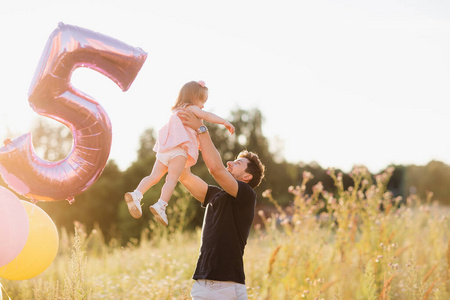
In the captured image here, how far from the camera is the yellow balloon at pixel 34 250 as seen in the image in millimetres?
3092

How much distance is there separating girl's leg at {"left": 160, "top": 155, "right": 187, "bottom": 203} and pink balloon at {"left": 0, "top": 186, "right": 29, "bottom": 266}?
0.86 metres

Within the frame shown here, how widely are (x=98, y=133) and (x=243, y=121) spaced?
44.8 feet

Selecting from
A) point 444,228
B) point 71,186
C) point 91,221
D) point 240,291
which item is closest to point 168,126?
point 71,186

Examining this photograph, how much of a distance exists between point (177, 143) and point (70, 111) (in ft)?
2.20

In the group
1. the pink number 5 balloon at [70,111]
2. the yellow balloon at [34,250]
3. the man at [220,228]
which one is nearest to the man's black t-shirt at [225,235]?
the man at [220,228]

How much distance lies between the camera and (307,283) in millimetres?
4879

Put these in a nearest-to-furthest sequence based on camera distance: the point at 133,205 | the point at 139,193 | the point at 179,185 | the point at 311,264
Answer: the point at 133,205
the point at 139,193
the point at 311,264
the point at 179,185

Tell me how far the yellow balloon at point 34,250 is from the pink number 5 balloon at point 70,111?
0.60ft

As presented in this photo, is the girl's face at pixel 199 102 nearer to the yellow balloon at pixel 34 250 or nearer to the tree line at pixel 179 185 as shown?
the yellow balloon at pixel 34 250

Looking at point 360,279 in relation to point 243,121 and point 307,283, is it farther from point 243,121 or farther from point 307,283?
point 243,121

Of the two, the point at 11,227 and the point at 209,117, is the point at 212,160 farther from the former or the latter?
the point at 11,227

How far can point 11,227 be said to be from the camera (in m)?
2.91

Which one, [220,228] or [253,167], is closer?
[220,228]

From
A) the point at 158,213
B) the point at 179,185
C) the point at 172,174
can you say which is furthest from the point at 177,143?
the point at 179,185
